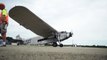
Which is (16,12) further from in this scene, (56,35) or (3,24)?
(3,24)

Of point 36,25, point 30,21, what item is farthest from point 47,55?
point 36,25

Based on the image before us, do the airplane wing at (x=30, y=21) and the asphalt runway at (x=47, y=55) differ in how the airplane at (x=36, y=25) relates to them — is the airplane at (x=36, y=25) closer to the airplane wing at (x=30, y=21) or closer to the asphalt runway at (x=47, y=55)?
the airplane wing at (x=30, y=21)

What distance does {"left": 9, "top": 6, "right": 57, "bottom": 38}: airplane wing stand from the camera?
18297 millimetres

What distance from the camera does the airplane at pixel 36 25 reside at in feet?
60.5

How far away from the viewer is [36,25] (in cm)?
2117

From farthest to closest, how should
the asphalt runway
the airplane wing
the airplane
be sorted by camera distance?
the airplane
the airplane wing
the asphalt runway

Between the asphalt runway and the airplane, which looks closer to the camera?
the asphalt runway

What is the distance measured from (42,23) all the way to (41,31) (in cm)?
237

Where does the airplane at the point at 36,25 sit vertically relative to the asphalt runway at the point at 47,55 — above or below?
above

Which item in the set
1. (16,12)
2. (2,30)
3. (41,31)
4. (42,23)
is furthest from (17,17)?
(2,30)

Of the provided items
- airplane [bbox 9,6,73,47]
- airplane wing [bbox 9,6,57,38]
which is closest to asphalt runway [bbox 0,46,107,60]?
airplane wing [bbox 9,6,57,38]

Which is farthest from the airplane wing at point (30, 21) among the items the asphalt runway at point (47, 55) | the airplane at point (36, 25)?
the asphalt runway at point (47, 55)

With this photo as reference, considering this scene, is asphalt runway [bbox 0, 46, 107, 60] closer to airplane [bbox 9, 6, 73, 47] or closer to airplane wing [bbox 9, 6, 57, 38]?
airplane wing [bbox 9, 6, 57, 38]

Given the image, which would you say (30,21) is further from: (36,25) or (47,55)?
(47,55)
